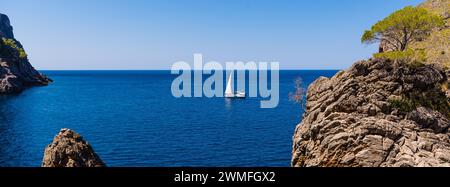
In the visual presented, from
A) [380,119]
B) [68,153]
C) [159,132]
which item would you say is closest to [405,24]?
[380,119]

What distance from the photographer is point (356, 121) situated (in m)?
33.6

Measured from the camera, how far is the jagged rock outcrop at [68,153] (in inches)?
1294

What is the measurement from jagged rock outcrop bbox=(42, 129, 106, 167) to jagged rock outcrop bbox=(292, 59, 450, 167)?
22507 millimetres

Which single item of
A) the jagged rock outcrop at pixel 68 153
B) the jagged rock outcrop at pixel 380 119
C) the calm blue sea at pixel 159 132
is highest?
the jagged rock outcrop at pixel 380 119

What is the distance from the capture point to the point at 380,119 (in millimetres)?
33531

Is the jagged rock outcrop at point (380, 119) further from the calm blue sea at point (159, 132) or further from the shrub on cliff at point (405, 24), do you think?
the calm blue sea at point (159, 132)

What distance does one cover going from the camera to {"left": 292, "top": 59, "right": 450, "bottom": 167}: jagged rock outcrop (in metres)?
30.1

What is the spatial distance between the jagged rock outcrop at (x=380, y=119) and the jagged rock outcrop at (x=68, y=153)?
22.5 m

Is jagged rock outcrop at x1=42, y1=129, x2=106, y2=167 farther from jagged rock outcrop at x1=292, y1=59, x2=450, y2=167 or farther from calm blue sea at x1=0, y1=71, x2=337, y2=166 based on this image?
calm blue sea at x1=0, y1=71, x2=337, y2=166

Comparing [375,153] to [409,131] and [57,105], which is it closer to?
[409,131]

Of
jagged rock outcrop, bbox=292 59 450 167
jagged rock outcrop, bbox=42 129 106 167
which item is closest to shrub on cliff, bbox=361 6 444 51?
jagged rock outcrop, bbox=292 59 450 167

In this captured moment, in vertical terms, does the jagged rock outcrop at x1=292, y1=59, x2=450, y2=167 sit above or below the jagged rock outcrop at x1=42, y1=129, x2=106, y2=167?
above

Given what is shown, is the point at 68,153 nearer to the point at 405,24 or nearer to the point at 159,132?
the point at 405,24

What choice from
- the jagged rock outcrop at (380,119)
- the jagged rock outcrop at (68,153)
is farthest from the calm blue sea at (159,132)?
the jagged rock outcrop at (68,153)
